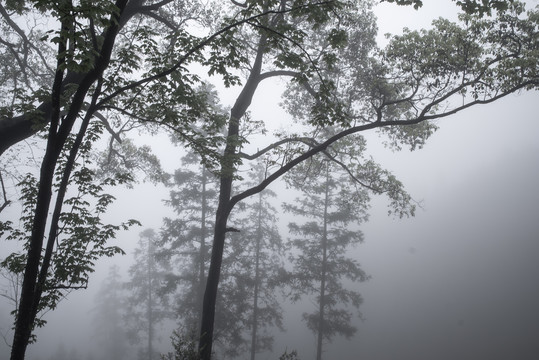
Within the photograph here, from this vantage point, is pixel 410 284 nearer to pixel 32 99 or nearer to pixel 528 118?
pixel 32 99

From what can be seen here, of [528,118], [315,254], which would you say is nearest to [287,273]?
[315,254]

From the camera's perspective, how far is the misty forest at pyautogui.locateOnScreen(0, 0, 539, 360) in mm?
5957

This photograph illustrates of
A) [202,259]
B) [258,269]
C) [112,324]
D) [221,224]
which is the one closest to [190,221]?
[202,259]

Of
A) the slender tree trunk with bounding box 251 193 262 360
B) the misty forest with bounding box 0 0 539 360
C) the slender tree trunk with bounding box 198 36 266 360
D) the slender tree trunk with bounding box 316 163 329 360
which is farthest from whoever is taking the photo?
the slender tree trunk with bounding box 251 193 262 360

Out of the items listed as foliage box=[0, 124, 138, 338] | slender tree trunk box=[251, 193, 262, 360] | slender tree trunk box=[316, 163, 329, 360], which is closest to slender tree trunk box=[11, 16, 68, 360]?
foliage box=[0, 124, 138, 338]

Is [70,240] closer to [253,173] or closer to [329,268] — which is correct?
[329,268]

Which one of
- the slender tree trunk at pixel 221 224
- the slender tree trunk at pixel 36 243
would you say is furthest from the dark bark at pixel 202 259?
the slender tree trunk at pixel 36 243

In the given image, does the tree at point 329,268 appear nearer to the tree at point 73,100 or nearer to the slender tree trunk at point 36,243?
the tree at point 73,100

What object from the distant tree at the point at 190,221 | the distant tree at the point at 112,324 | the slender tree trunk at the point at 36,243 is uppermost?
the distant tree at the point at 190,221

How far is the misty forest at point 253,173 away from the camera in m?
5.96

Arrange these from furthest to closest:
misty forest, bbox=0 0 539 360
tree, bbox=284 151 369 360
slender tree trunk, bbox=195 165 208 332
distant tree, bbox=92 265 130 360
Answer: distant tree, bbox=92 265 130 360 < tree, bbox=284 151 369 360 < slender tree trunk, bbox=195 165 208 332 < misty forest, bbox=0 0 539 360

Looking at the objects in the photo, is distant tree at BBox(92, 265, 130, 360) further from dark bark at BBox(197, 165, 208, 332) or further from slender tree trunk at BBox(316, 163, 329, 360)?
slender tree trunk at BBox(316, 163, 329, 360)

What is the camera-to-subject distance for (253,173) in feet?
86.3

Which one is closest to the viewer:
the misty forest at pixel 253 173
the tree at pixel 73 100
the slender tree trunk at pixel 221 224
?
the tree at pixel 73 100
